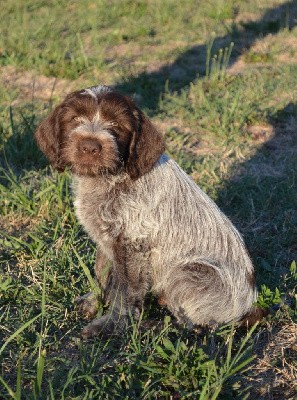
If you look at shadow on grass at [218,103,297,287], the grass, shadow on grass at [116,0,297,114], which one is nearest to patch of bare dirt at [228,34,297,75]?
the grass

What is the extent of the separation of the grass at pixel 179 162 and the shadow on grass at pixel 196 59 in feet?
0.10

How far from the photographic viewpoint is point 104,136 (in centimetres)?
425

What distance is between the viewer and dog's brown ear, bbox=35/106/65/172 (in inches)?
179

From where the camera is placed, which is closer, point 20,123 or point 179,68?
point 20,123

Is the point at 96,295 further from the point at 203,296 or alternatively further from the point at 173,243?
the point at 203,296

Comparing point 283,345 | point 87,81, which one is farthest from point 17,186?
point 87,81

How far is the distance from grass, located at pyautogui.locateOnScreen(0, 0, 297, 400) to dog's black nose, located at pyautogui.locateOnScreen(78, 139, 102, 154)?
91 cm

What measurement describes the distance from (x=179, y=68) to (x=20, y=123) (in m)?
3.21

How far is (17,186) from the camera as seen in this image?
6.21m

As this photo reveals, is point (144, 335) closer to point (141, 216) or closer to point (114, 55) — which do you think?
point (141, 216)

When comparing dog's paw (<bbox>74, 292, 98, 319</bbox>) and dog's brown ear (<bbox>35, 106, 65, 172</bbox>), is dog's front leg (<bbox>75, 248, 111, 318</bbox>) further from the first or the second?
dog's brown ear (<bbox>35, 106, 65, 172</bbox>)

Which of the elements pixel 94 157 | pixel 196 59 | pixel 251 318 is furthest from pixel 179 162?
pixel 196 59

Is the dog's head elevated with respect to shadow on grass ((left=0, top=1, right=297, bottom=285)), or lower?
elevated

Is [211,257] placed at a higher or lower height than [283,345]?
higher
